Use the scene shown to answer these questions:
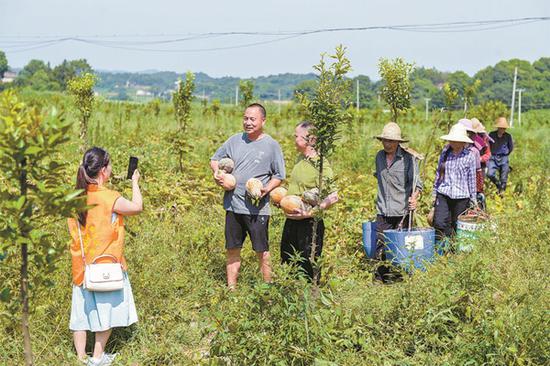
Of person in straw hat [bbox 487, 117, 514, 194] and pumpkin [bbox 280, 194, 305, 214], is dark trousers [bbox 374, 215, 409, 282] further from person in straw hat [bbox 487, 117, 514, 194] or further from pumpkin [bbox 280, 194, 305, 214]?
person in straw hat [bbox 487, 117, 514, 194]

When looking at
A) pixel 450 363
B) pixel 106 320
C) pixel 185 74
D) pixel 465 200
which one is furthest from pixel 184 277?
pixel 185 74

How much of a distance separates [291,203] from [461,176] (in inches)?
74.5

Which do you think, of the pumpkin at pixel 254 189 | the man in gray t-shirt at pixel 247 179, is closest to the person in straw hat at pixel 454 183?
the man in gray t-shirt at pixel 247 179

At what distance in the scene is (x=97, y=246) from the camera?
3.48m

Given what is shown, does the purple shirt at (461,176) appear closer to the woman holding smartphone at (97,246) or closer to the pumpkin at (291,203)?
the pumpkin at (291,203)

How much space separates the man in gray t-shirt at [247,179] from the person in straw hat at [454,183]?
5.68 feet

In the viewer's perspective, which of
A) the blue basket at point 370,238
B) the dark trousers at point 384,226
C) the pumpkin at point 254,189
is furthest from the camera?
the blue basket at point 370,238

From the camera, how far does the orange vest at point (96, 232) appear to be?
3477 millimetres

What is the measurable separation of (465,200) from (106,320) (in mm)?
3396

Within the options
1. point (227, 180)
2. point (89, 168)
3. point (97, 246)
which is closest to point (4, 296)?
point (97, 246)

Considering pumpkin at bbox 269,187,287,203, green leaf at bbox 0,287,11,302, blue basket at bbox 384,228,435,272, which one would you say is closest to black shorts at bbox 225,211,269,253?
pumpkin at bbox 269,187,287,203

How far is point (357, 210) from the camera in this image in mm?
6898

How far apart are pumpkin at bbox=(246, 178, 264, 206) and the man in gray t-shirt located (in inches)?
1.8

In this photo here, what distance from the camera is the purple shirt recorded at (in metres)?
5.44
